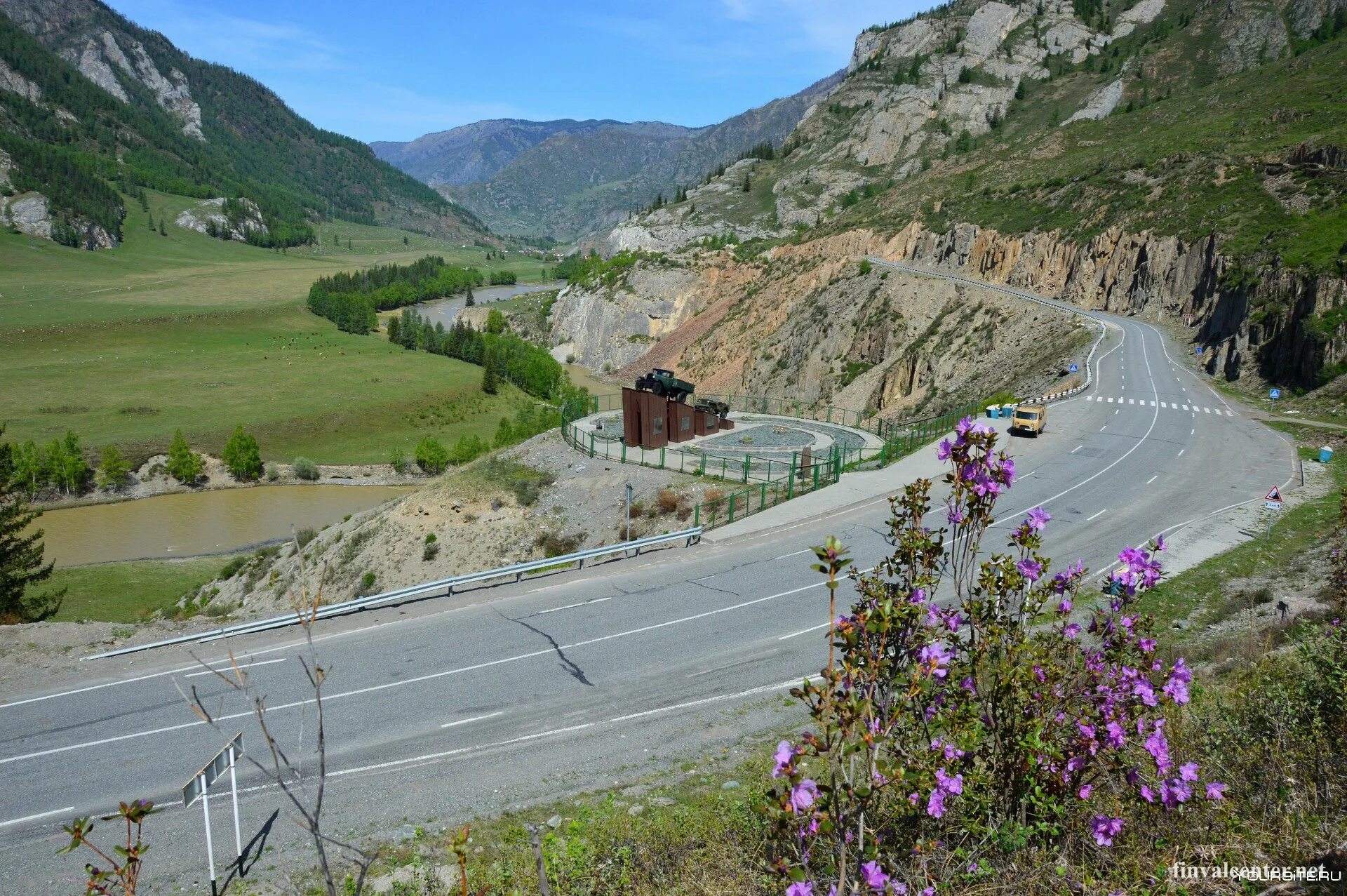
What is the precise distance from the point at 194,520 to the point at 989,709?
69964 millimetres

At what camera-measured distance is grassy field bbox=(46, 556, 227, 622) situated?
37.1 meters

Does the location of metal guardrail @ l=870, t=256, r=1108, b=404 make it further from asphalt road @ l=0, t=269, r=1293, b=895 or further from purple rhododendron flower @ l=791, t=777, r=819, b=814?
purple rhododendron flower @ l=791, t=777, r=819, b=814

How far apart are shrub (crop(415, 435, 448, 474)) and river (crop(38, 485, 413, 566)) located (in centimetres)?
333

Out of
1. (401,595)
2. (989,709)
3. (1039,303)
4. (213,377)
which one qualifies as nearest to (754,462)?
(401,595)

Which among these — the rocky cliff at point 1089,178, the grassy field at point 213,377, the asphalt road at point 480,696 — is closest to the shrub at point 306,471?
the grassy field at point 213,377

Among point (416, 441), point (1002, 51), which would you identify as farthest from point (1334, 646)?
point (1002, 51)

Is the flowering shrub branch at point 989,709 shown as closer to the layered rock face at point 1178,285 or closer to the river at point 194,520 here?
the layered rock face at point 1178,285

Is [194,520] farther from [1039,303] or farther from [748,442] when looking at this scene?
[1039,303]

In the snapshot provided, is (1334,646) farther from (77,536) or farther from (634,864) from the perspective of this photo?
(77,536)

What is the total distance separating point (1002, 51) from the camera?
5256 inches

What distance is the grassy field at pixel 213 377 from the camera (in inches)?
3169

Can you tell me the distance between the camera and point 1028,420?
31.8m

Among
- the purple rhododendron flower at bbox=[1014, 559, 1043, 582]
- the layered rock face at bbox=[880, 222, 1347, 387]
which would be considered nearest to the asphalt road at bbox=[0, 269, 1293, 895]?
the purple rhododendron flower at bbox=[1014, 559, 1043, 582]

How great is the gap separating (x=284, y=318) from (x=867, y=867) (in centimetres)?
15925
